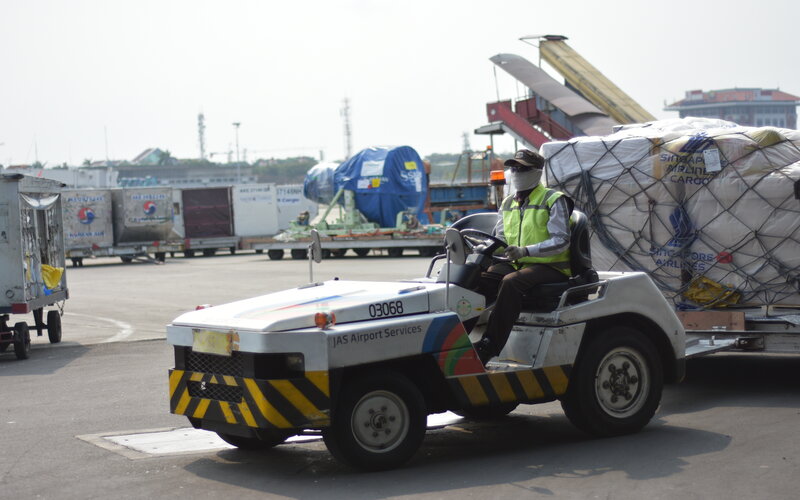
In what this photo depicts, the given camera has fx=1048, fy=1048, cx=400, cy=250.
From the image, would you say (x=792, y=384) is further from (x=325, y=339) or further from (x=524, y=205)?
(x=325, y=339)

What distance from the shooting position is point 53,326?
52.3ft

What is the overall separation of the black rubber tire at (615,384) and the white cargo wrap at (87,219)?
35.9 metres

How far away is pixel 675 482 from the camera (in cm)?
664

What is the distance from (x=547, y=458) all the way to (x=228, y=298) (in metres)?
15.8

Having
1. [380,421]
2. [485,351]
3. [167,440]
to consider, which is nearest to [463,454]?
[485,351]

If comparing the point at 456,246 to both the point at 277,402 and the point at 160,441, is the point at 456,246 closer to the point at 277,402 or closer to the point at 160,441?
the point at 277,402

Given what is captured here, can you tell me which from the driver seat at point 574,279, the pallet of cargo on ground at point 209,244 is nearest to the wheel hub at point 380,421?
the driver seat at point 574,279

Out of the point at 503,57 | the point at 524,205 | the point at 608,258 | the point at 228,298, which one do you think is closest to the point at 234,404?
the point at 524,205

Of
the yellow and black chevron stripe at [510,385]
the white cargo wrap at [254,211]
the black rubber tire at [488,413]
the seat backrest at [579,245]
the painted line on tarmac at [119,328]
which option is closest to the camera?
the yellow and black chevron stripe at [510,385]

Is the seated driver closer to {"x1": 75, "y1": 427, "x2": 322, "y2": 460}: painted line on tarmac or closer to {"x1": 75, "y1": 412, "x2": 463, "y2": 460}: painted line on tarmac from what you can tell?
{"x1": 75, "y1": 412, "x2": 463, "y2": 460}: painted line on tarmac

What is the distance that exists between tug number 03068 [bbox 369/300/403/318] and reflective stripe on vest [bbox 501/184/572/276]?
127cm

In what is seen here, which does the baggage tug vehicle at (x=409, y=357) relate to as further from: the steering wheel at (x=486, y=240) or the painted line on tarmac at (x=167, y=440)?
the painted line on tarmac at (x=167, y=440)

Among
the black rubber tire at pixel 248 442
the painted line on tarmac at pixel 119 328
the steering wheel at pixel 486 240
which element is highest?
the steering wheel at pixel 486 240

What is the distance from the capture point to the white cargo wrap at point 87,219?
1629 inches
